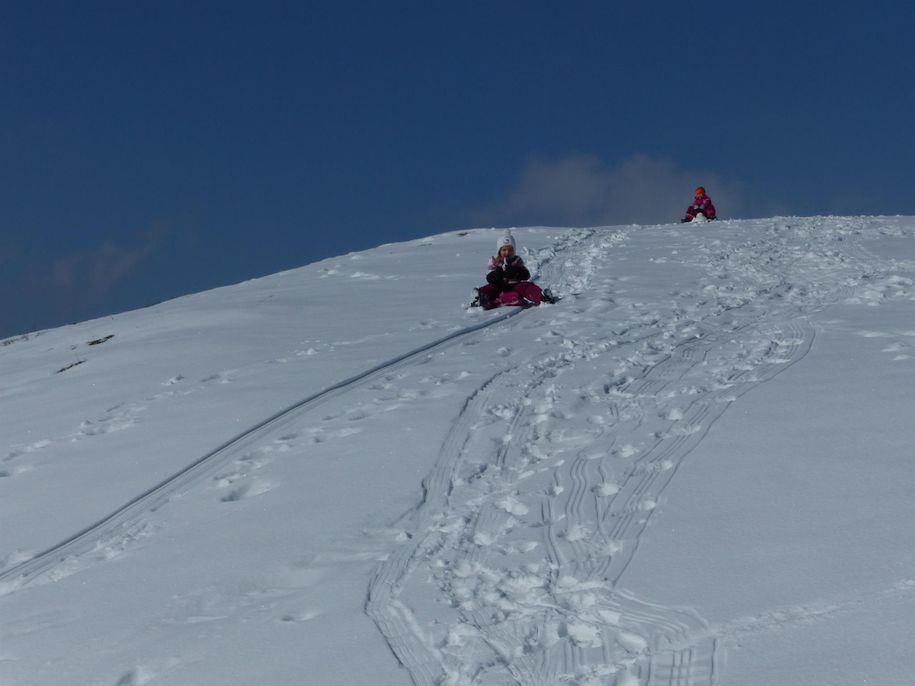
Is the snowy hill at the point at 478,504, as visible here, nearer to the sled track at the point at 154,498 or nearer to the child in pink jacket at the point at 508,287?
the sled track at the point at 154,498

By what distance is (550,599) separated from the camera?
4.83 meters

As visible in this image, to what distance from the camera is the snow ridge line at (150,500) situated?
6.01m

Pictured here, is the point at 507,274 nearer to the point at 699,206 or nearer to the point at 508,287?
the point at 508,287

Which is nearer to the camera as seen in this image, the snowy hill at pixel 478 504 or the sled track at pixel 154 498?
the snowy hill at pixel 478 504

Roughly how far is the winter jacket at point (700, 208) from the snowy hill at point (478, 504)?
1282 centimetres

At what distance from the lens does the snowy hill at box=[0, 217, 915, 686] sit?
4418 mm

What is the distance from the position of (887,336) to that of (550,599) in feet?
20.5

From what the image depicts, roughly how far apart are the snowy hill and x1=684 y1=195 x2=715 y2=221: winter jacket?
1282 cm

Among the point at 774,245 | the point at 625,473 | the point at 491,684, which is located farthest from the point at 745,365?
the point at 774,245

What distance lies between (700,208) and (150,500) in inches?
811

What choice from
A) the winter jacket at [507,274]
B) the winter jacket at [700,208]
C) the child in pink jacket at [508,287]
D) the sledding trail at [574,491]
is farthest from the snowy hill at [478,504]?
the winter jacket at [700,208]

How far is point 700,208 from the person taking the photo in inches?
992

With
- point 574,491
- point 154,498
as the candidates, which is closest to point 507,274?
point 154,498

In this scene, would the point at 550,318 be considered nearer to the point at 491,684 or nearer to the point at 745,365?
the point at 745,365
